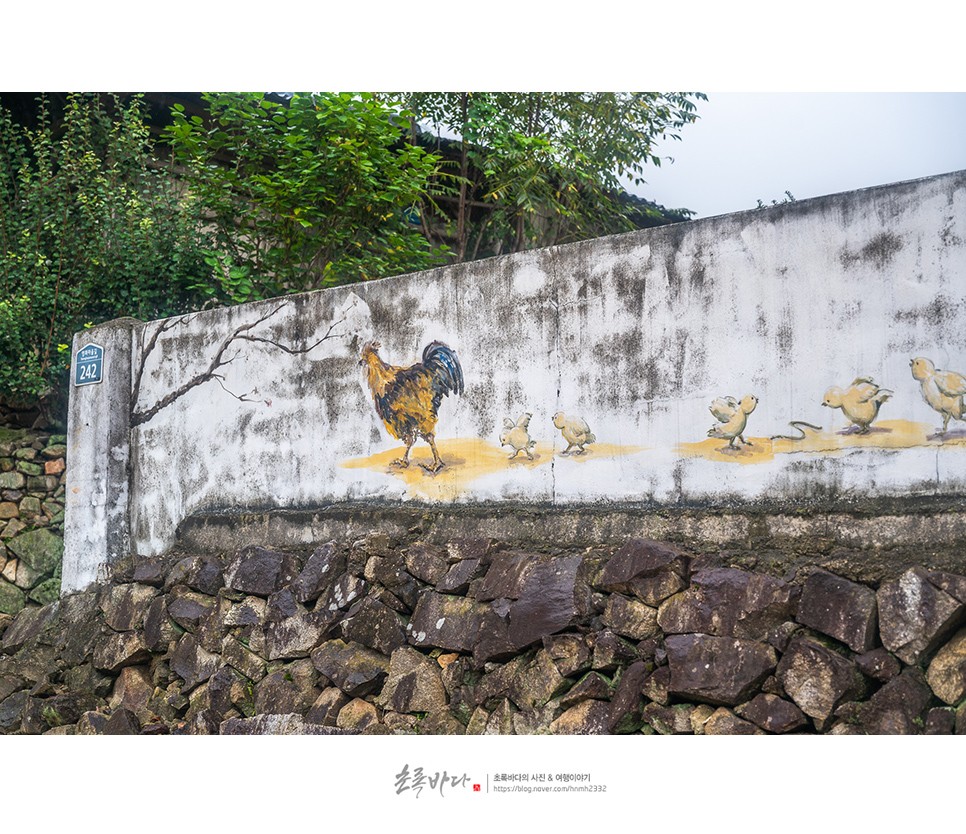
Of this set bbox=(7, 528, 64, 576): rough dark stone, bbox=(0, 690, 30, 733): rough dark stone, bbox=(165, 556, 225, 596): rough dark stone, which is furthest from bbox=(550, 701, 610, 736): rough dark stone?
bbox=(7, 528, 64, 576): rough dark stone

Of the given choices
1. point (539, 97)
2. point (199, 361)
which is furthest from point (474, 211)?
point (199, 361)

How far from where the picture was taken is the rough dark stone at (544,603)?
5.45m

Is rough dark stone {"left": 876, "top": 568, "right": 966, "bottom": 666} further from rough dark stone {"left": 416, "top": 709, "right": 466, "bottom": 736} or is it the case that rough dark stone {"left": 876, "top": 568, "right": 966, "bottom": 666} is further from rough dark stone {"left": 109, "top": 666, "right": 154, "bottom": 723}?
rough dark stone {"left": 109, "top": 666, "right": 154, "bottom": 723}

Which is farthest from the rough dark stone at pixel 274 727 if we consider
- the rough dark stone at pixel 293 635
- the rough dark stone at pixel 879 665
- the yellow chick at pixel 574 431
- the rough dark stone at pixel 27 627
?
the rough dark stone at pixel 879 665

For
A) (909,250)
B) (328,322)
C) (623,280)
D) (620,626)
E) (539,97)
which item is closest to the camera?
(909,250)

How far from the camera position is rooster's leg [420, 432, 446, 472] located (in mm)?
6379

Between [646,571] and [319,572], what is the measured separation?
2178mm

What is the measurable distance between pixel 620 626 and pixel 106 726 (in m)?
3.66

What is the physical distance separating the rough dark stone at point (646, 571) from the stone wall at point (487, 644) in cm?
1

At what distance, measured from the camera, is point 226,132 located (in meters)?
9.65

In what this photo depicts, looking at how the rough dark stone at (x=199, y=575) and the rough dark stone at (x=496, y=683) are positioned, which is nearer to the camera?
the rough dark stone at (x=496, y=683)

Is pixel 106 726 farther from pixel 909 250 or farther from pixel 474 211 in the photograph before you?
pixel 474 211

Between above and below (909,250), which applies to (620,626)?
below

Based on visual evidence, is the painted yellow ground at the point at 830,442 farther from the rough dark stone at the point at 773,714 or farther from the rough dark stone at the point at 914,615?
the rough dark stone at the point at 773,714
